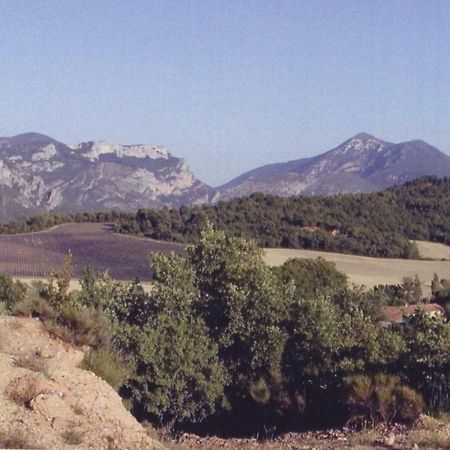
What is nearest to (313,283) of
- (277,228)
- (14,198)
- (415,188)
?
(277,228)

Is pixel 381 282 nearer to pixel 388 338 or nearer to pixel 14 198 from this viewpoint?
pixel 388 338

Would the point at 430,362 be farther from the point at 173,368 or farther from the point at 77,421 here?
the point at 77,421

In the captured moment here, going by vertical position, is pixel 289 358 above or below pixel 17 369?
below

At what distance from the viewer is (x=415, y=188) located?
388ft

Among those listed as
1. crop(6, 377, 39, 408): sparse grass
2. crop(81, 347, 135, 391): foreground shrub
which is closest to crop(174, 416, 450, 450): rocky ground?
crop(81, 347, 135, 391): foreground shrub

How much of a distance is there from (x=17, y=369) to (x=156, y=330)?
226 inches

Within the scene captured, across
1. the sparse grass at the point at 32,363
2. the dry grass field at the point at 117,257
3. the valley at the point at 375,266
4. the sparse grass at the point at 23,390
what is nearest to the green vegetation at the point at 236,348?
the sparse grass at the point at 32,363

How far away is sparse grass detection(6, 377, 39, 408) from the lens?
9.75 meters

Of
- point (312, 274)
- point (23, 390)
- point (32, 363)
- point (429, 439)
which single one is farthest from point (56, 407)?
point (312, 274)

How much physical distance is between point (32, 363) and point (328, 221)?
88.0 metres

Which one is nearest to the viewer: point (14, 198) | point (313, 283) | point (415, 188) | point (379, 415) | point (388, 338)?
point (379, 415)

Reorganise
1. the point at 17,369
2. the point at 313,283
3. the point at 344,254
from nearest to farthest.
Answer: the point at 17,369, the point at 313,283, the point at 344,254

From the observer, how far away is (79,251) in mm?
68812

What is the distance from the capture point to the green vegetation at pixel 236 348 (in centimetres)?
1438
